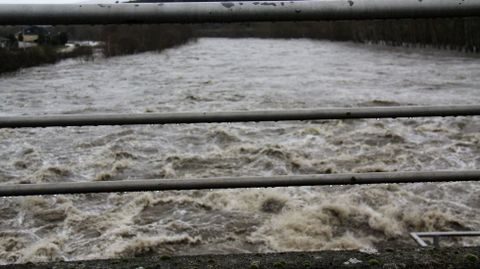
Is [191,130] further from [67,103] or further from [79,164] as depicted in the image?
[67,103]

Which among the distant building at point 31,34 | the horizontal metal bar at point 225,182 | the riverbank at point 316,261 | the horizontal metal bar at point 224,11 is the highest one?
the distant building at point 31,34

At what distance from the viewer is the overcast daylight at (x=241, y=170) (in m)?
1.56

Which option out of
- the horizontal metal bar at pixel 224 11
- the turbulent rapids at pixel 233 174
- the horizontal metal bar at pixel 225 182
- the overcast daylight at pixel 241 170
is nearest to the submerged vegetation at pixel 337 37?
the turbulent rapids at pixel 233 174

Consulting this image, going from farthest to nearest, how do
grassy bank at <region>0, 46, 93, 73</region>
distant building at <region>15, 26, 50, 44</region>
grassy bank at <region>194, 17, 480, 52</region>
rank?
distant building at <region>15, 26, 50, 44</region>, grassy bank at <region>194, 17, 480, 52</region>, grassy bank at <region>0, 46, 93, 73</region>

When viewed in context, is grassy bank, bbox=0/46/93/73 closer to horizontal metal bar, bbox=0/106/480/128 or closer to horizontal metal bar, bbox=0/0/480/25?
horizontal metal bar, bbox=0/106/480/128

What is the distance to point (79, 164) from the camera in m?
11.2

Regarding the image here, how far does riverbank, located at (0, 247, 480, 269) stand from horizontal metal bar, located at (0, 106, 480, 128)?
0.47m

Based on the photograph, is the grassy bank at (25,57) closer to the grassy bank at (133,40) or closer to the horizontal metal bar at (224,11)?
the grassy bank at (133,40)

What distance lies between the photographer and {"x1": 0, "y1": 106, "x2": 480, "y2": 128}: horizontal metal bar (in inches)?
66.9

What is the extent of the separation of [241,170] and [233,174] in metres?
0.22

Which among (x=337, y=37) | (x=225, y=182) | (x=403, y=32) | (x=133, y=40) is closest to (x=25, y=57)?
(x=133, y=40)

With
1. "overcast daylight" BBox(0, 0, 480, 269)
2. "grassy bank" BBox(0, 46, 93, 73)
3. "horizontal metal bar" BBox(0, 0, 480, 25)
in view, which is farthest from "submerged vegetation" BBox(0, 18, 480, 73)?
"horizontal metal bar" BBox(0, 0, 480, 25)

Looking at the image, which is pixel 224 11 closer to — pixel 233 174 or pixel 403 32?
pixel 233 174

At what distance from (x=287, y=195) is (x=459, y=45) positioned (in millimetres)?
41242
